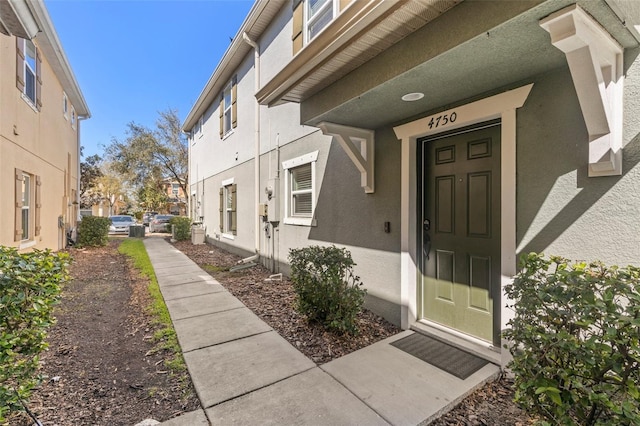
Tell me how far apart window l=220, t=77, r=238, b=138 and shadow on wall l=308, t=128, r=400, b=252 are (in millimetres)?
5617

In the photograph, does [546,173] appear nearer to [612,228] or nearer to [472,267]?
[612,228]

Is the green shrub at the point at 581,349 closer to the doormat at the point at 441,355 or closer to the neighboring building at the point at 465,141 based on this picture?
the neighboring building at the point at 465,141

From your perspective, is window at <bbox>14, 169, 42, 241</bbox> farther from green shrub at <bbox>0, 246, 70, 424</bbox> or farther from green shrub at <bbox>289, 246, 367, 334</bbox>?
green shrub at <bbox>289, 246, 367, 334</bbox>

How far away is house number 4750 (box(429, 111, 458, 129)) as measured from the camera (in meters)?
3.15

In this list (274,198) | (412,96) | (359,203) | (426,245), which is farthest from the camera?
(274,198)

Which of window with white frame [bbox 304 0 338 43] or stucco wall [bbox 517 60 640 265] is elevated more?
window with white frame [bbox 304 0 338 43]

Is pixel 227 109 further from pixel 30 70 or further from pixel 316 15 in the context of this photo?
pixel 316 15

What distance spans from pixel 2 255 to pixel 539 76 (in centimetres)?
435

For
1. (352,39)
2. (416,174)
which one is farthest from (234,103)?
(352,39)

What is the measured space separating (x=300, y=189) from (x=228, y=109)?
5.87m

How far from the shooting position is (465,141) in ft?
10.8

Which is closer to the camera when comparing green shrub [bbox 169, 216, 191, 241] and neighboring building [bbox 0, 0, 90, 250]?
neighboring building [bbox 0, 0, 90, 250]

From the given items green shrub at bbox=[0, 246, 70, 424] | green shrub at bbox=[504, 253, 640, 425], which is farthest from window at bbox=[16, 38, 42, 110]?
green shrub at bbox=[504, 253, 640, 425]

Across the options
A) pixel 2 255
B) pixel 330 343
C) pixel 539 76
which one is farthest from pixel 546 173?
pixel 2 255
